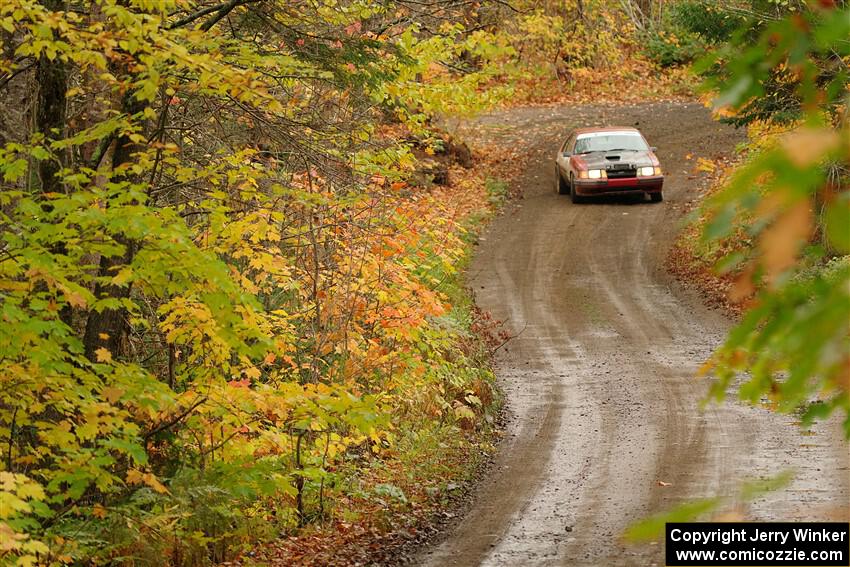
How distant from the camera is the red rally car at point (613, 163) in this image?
2548 centimetres

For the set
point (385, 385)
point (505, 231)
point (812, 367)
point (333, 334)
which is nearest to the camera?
point (812, 367)

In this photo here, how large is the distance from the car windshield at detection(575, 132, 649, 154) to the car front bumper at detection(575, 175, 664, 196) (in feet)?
2.63

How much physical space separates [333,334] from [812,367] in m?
9.28

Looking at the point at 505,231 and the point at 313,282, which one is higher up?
the point at 313,282

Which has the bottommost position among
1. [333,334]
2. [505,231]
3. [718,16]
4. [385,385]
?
[505,231]

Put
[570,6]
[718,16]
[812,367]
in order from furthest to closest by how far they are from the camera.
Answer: [570,6], [718,16], [812,367]

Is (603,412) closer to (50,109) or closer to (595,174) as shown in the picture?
(50,109)

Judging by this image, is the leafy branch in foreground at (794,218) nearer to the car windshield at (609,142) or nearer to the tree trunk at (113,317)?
the tree trunk at (113,317)

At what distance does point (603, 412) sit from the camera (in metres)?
13.8

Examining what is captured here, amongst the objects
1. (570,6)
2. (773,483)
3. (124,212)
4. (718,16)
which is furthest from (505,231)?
(773,483)

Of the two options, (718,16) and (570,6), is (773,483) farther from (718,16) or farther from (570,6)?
(570,6)

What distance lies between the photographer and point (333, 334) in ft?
35.4

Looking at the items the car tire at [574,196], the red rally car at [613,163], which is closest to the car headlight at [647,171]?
the red rally car at [613,163]

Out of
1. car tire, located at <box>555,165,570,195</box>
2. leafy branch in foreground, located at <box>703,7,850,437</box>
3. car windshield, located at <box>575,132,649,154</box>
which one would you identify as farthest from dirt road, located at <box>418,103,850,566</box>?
leafy branch in foreground, located at <box>703,7,850,437</box>
